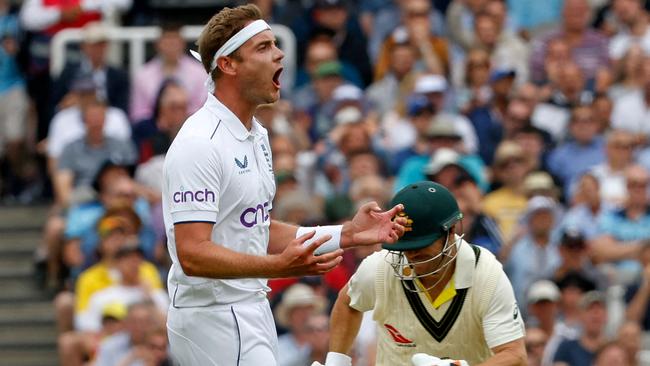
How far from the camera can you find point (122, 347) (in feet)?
40.1

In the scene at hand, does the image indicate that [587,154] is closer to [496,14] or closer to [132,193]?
[496,14]

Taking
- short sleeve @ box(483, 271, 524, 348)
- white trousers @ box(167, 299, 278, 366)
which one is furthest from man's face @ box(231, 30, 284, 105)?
short sleeve @ box(483, 271, 524, 348)

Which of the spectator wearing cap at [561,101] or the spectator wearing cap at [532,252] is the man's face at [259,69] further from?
the spectator wearing cap at [561,101]

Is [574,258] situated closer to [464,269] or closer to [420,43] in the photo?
[420,43]

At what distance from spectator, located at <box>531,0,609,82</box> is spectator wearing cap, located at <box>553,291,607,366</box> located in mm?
3441

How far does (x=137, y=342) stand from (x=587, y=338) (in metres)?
3.40

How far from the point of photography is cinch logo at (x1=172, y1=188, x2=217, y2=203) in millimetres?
6785

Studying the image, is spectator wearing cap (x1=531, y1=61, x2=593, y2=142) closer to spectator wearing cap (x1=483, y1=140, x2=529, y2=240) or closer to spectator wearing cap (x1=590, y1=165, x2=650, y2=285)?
spectator wearing cap (x1=483, y1=140, x2=529, y2=240)

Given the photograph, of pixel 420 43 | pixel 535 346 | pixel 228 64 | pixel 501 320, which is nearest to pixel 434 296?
pixel 501 320

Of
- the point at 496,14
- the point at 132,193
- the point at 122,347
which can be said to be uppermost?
the point at 496,14

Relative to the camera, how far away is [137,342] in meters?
12.1

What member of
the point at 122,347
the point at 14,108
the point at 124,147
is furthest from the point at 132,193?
the point at 14,108

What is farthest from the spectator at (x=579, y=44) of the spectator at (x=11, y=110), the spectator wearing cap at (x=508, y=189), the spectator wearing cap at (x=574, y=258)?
the spectator at (x=11, y=110)

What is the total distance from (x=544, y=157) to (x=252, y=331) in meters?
7.17
